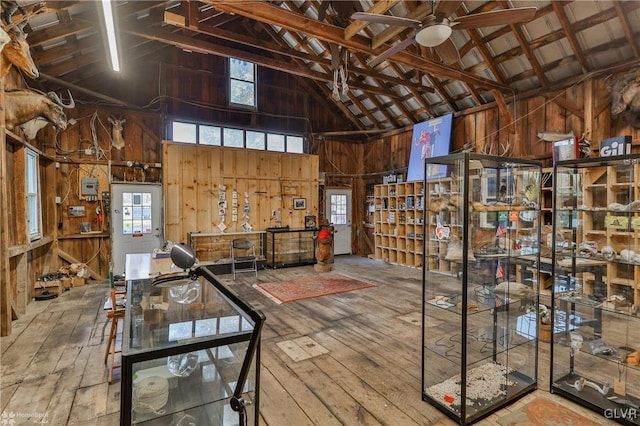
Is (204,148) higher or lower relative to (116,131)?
lower

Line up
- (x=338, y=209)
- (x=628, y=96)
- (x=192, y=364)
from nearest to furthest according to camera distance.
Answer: (x=192, y=364) < (x=628, y=96) < (x=338, y=209)

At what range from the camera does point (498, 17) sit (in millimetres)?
3164

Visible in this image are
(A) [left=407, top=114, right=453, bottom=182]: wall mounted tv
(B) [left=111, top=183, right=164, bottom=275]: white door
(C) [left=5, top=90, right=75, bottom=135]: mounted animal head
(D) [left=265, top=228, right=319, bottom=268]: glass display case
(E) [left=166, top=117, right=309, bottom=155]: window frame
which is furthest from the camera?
(D) [left=265, top=228, right=319, bottom=268]: glass display case

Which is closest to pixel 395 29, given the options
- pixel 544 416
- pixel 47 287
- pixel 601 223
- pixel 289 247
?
pixel 601 223

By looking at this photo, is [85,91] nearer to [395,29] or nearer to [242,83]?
[242,83]

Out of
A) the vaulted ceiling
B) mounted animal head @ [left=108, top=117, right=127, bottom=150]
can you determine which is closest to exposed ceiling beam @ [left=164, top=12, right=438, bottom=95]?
the vaulted ceiling

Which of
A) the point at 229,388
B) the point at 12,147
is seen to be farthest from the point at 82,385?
the point at 12,147

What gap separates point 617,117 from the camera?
5.07 meters

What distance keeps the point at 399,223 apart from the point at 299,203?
2536 millimetres

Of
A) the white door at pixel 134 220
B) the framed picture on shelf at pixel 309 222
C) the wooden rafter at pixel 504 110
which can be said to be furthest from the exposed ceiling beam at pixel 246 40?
the framed picture on shelf at pixel 309 222

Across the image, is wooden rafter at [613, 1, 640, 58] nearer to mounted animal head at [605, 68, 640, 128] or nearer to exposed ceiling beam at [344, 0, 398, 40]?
mounted animal head at [605, 68, 640, 128]

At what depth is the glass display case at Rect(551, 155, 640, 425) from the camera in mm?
2408

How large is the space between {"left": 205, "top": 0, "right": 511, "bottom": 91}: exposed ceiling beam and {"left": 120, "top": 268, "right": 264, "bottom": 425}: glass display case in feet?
11.2

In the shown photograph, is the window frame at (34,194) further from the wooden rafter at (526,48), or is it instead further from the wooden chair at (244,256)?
the wooden rafter at (526,48)
